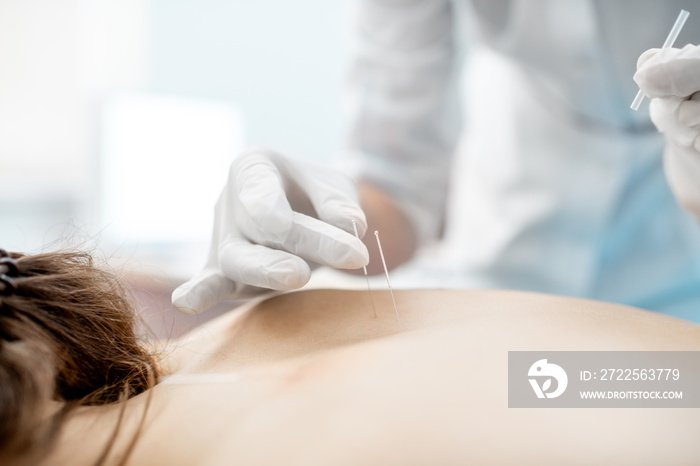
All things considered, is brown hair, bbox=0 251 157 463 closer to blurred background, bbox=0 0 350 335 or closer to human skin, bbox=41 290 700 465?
human skin, bbox=41 290 700 465

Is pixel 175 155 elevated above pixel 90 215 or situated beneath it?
elevated above

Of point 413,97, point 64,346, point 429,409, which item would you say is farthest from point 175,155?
point 429,409

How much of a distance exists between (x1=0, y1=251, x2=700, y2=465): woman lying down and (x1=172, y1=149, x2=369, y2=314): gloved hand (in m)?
0.08

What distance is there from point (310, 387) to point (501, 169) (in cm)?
87

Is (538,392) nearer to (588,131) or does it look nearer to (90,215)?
(588,131)

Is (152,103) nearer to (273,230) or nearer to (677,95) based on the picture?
(273,230)

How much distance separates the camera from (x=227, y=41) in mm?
3299

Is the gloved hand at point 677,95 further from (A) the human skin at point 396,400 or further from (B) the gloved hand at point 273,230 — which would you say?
(B) the gloved hand at point 273,230

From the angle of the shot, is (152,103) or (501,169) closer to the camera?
(501,169)

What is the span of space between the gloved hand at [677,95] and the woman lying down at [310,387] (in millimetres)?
205

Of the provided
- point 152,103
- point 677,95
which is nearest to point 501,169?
point 677,95

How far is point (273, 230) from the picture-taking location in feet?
2.24

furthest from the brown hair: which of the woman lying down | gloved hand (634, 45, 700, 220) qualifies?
gloved hand (634, 45, 700, 220)

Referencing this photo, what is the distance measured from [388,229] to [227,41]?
2439mm
